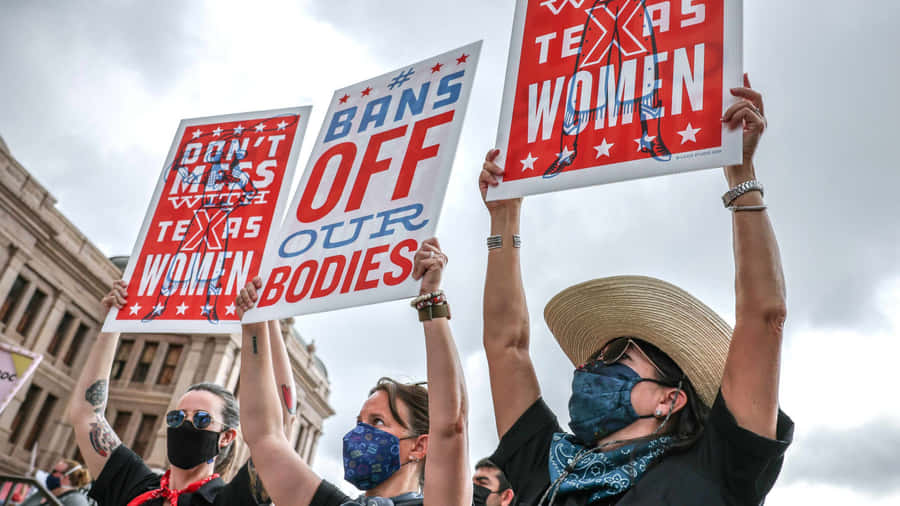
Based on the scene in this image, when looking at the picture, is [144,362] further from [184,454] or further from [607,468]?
[607,468]

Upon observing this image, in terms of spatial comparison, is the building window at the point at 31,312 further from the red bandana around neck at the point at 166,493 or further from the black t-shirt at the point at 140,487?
the red bandana around neck at the point at 166,493

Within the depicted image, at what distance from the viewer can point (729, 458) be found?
196cm

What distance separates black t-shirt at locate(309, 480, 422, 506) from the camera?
3002 mm

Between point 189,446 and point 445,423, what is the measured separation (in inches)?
73.2

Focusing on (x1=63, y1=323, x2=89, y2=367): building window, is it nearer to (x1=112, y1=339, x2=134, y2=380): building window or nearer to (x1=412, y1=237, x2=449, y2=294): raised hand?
(x1=112, y1=339, x2=134, y2=380): building window

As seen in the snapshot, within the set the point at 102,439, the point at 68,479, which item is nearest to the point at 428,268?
the point at 102,439

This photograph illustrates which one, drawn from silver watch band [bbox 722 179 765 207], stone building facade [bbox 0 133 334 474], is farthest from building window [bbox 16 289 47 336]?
silver watch band [bbox 722 179 765 207]

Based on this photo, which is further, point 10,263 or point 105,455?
point 10,263

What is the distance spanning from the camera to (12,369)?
19.8 feet

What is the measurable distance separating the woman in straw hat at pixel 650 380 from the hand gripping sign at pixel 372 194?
0.39m

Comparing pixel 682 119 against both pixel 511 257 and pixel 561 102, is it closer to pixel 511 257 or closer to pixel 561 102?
pixel 561 102

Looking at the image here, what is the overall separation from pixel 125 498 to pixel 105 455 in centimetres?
29

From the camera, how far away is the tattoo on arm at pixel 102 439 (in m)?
3.94

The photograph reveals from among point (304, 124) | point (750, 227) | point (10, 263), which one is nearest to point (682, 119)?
point (750, 227)
